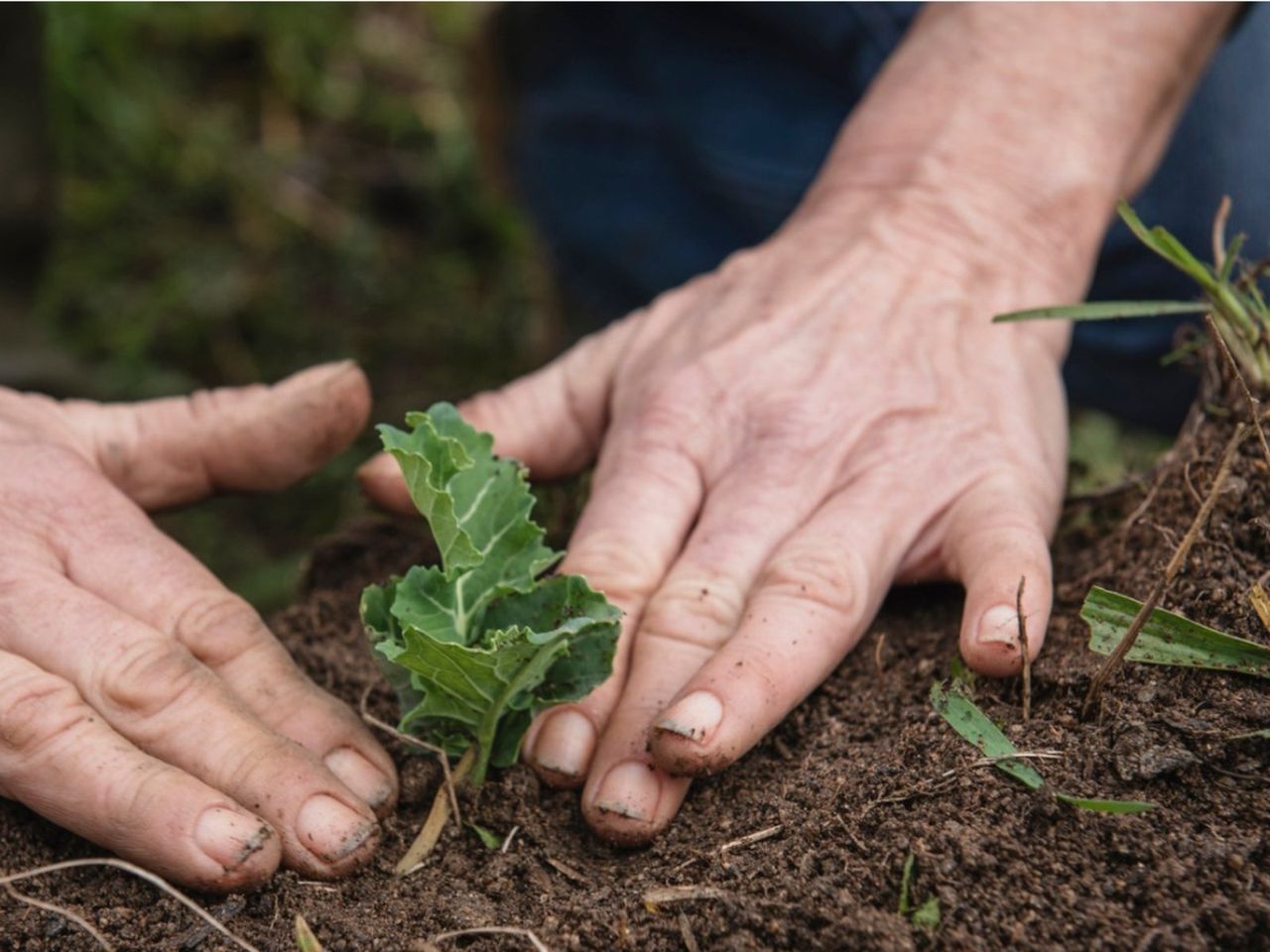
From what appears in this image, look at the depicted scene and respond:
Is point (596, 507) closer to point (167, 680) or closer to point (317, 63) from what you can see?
point (167, 680)

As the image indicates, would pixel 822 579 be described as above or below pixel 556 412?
above

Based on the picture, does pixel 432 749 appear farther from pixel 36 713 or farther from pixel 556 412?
pixel 556 412

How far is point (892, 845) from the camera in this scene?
5.25 feet

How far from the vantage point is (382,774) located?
189cm

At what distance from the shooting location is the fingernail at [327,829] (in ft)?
5.69

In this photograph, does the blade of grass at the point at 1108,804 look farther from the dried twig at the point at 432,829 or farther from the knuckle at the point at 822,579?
the dried twig at the point at 432,829

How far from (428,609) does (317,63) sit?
5164 mm

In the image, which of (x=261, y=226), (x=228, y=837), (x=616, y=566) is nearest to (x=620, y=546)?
(x=616, y=566)

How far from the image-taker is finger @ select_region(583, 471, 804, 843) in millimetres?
1791

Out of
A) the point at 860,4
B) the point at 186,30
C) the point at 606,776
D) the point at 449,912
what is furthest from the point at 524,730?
the point at 186,30

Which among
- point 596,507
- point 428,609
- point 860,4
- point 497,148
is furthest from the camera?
point 497,148

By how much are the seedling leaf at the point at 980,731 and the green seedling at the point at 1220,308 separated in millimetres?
628

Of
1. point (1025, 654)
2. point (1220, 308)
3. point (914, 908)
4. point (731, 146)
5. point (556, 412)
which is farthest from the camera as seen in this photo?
point (731, 146)

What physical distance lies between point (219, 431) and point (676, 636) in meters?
1.01
